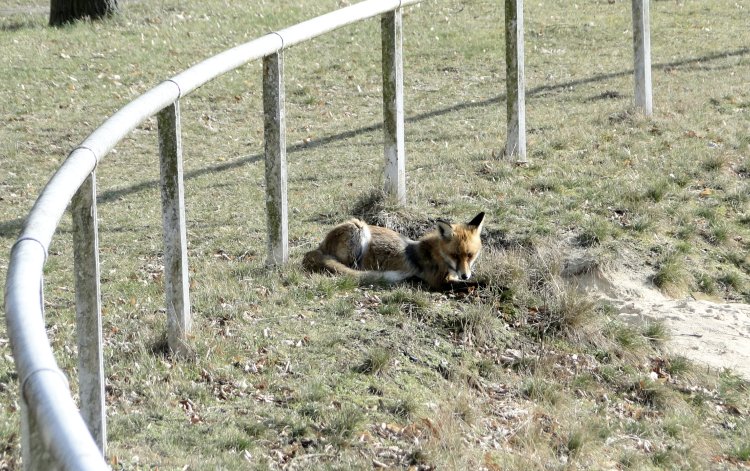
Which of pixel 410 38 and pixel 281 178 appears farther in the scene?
pixel 410 38

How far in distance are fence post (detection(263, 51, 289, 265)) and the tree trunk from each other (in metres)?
11.1

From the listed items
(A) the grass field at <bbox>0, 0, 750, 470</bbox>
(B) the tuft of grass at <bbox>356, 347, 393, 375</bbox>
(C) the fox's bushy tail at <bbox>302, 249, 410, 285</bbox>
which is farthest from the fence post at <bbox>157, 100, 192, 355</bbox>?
(C) the fox's bushy tail at <bbox>302, 249, 410, 285</bbox>

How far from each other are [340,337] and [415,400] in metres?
0.76

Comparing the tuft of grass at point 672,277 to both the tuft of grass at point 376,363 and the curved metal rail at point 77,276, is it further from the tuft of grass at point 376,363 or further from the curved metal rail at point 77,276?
the curved metal rail at point 77,276

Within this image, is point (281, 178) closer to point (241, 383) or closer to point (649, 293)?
point (241, 383)

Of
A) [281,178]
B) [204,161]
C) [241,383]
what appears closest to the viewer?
[241,383]

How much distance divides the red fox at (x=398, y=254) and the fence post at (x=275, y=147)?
0.34 meters

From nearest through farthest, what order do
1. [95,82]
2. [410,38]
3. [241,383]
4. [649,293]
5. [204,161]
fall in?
[241,383], [649,293], [204,161], [95,82], [410,38]

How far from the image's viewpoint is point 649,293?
7.94 meters

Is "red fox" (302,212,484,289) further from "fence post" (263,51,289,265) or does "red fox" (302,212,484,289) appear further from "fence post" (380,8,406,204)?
"fence post" (380,8,406,204)

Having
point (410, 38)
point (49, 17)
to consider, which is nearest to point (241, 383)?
point (410, 38)

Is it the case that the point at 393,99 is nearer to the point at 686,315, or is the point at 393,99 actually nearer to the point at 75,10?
the point at 686,315

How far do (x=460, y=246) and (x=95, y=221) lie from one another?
140 inches

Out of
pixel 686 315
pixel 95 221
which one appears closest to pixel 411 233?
pixel 686 315
